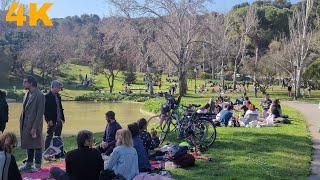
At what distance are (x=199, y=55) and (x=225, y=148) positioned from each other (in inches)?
1569

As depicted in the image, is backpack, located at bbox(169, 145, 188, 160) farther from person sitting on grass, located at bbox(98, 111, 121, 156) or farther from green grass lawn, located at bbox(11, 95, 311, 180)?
person sitting on grass, located at bbox(98, 111, 121, 156)

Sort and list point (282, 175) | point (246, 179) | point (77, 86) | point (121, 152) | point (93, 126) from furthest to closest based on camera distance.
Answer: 1. point (77, 86)
2. point (93, 126)
3. point (282, 175)
4. point (246, 179)
5. point (121, 152)

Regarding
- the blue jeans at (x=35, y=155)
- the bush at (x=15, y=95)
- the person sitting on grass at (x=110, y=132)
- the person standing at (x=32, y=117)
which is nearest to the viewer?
the person standing at (x=32, y=117)

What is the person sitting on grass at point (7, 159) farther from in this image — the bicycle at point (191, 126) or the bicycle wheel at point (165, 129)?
the bicycle wheel at point (165, 129)

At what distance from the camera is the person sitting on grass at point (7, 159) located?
543 centimetres

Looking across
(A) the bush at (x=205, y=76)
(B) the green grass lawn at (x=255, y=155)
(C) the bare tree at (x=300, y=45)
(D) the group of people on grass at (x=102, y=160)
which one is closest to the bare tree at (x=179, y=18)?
(B) the green grass lawn at (x=255, y=155)

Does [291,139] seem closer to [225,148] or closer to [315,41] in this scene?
[225,148]

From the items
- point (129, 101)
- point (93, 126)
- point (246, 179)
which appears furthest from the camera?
point (129, 101)

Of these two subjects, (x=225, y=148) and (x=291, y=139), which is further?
(x=291, y=139)

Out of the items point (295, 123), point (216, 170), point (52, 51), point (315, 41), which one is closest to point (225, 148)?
point (216, 170)

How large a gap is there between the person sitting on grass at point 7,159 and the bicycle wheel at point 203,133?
19.6ft

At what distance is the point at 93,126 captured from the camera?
20156 mm

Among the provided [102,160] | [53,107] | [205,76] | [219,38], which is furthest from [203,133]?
[205,76]

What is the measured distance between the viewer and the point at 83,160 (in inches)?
231
